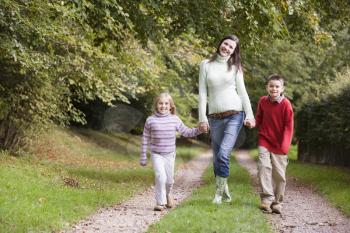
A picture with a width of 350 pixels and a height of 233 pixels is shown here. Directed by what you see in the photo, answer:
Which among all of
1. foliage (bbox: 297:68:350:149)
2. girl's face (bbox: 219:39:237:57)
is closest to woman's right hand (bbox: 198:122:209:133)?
girl's face (bbox: 219:39:237:57)

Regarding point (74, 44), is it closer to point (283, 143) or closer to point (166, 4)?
point (166, 4)

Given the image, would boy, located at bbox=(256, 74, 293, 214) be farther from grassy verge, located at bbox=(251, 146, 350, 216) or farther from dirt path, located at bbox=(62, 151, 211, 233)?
grassy verge, located at bbox=(251, 146, 350, 216)

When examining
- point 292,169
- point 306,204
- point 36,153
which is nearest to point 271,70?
point 292,169

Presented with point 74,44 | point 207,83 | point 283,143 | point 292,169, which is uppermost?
point 74,44

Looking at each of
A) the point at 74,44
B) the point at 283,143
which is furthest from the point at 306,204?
the point at 74,44

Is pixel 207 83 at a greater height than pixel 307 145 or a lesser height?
greater

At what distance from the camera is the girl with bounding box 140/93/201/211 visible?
8.74m

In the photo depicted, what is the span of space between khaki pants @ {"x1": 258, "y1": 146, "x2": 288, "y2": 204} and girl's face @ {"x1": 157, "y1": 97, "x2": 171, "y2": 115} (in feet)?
5.18

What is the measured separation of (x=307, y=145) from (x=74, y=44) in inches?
583

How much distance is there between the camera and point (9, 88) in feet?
49.9

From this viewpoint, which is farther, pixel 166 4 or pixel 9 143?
pixel 9 143

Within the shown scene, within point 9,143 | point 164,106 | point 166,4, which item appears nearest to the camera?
point 164,106

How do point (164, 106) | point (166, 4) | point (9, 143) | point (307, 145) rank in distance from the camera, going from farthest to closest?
point (307, 145), point (9, 143), point (166, 4), point (164, 106)

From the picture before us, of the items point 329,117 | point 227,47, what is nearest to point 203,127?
point 227,47
